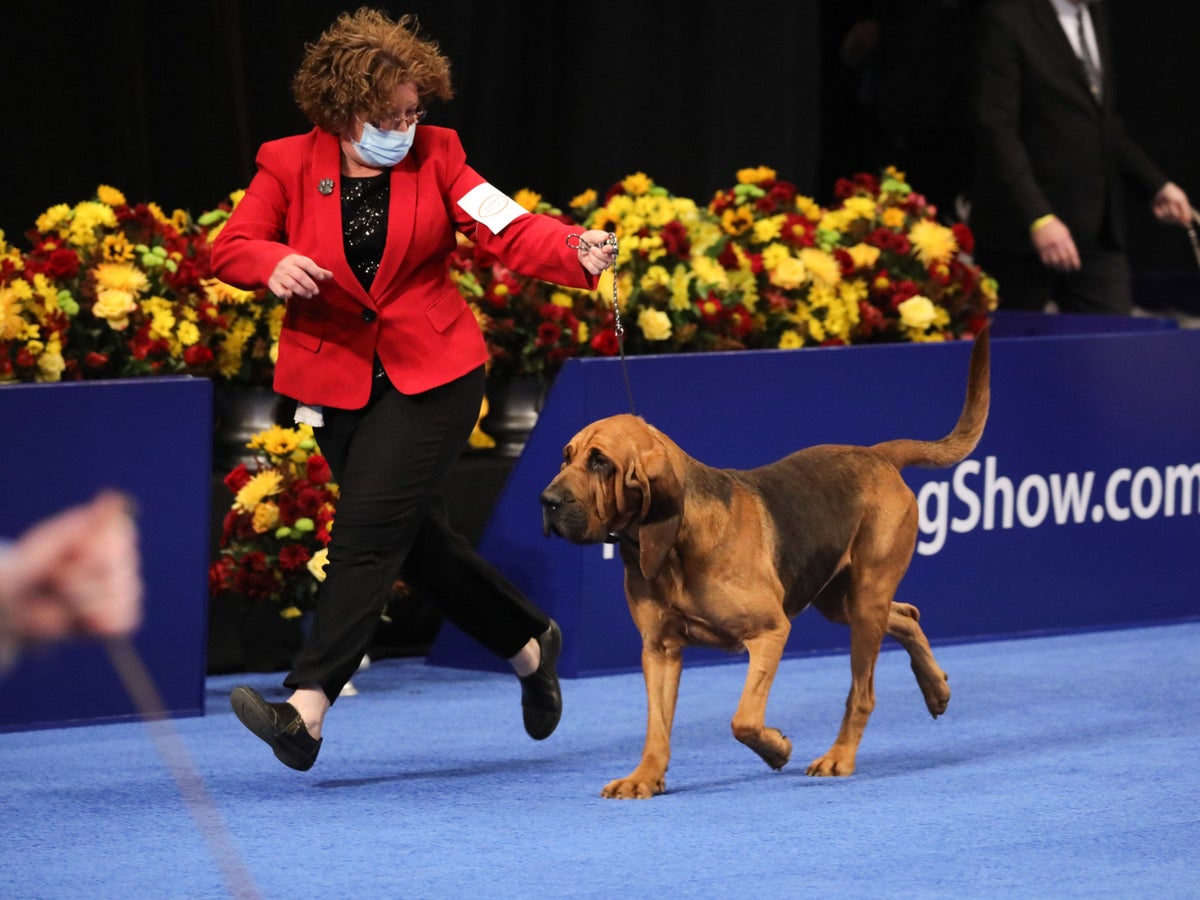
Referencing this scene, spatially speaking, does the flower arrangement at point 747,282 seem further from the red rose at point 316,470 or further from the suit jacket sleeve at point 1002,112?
the red rose at point 316,470

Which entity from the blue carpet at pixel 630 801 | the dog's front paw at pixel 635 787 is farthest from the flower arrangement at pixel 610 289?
the dog's front paw at pixel 635 787

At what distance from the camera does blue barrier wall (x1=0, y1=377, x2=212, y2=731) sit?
18.3ft

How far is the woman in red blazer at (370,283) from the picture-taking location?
16.2 ft

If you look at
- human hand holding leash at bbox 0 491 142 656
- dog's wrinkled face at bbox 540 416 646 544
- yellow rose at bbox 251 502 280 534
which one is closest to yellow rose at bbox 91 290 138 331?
yellow rose at bbox 251 502 280 534

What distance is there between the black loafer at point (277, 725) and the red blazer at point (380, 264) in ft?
2.29

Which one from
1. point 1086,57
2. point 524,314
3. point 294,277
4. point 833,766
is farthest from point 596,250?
point 1086,57

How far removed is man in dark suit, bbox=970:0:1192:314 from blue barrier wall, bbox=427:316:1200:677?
775 mm

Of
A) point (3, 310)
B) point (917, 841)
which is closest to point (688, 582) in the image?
point (917, 841)

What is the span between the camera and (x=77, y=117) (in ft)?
24.5

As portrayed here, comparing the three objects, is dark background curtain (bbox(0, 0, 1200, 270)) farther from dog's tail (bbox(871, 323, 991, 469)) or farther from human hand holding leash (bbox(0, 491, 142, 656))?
human hand holding leash (bbox(0, 491, 142, 656))

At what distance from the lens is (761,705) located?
4.87m

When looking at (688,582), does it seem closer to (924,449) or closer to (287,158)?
(924,449)

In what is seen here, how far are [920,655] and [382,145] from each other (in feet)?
6.12

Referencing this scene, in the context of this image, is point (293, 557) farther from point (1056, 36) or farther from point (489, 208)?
point (1056, 36)
